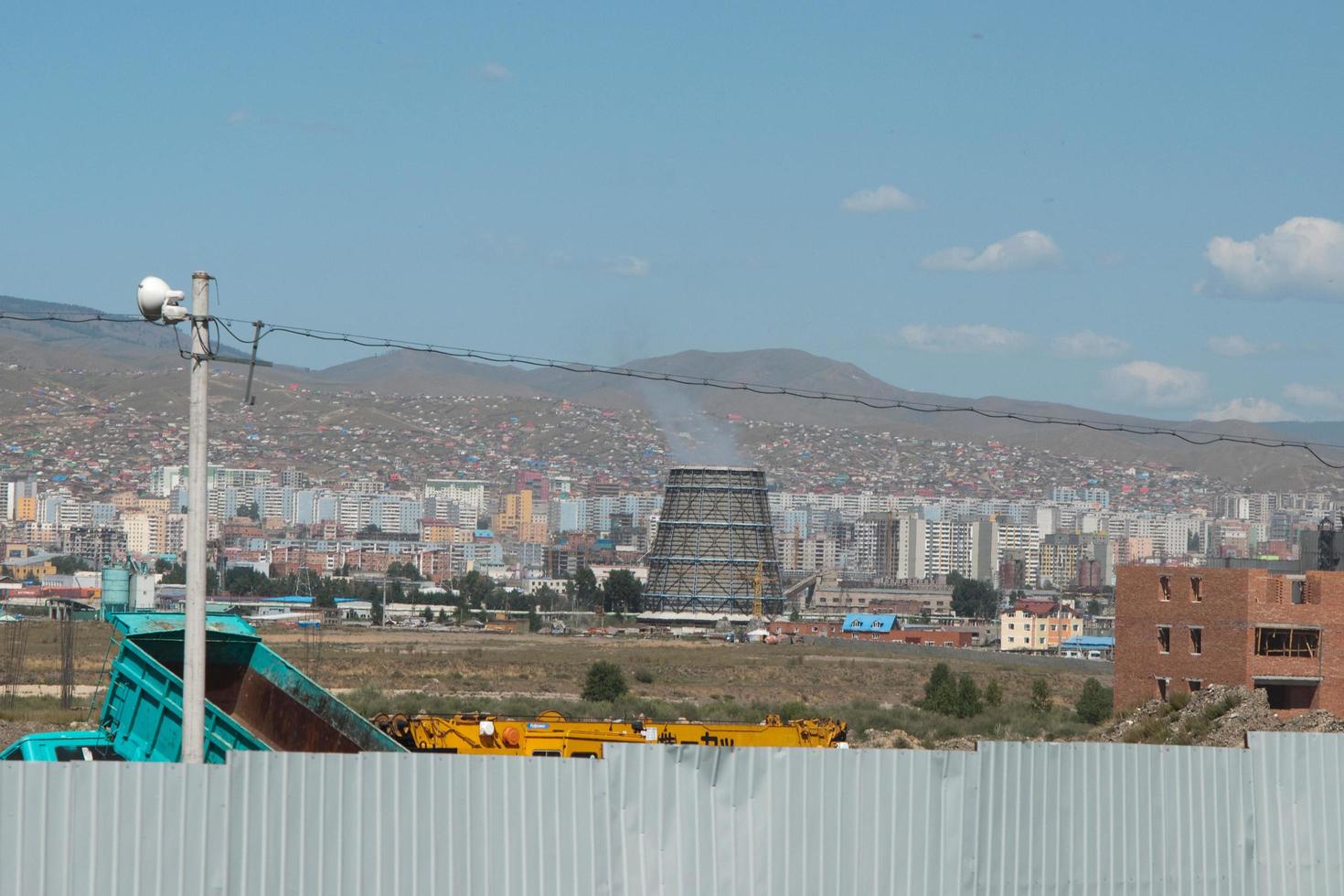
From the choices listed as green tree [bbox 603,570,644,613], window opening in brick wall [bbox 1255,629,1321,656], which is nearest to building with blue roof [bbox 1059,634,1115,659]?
green tree [bbox 603,570,644,613]

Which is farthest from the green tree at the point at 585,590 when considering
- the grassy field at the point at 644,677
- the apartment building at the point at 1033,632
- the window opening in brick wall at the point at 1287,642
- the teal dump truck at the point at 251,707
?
the teal dump truck at the point at 251,707

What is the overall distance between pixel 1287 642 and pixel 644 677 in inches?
962

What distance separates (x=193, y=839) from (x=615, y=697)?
35.7m

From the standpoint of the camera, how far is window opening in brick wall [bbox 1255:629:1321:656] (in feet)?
108

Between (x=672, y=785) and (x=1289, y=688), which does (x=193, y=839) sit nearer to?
(x=672, y=785)

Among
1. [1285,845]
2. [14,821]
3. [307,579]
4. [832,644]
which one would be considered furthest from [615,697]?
[307,579]

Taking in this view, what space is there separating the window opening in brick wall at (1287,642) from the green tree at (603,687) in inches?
644

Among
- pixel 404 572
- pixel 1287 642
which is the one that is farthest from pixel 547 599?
pixel 1287 642

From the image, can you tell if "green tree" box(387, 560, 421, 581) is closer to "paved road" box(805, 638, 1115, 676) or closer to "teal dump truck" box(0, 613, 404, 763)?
"paved road" box(805, 638, 1115, 676)

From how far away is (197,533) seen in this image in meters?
9.14

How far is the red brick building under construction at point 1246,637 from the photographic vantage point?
32.7 meters

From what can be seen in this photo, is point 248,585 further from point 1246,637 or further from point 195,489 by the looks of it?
point 195,489

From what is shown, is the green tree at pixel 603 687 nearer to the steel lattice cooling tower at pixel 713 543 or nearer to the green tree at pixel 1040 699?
the green tree at pixel 1040 699

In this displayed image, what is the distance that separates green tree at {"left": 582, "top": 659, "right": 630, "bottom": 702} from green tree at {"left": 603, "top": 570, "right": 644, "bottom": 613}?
8330 cm
